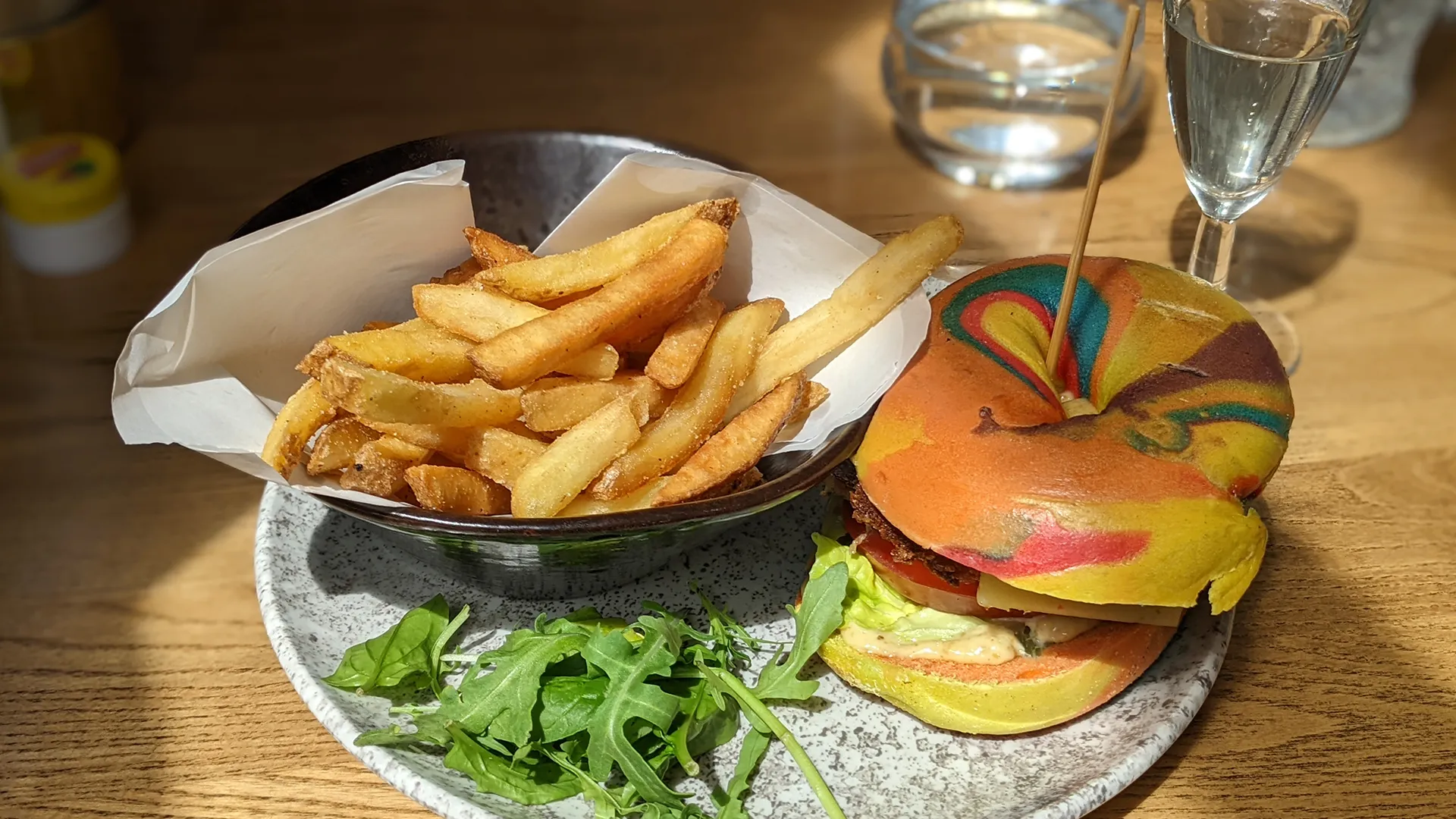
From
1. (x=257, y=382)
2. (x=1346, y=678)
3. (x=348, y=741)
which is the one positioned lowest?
(x=1346, y=678)

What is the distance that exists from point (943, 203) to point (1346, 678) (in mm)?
1226

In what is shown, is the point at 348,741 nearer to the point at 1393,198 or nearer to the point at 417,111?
the point at 417,111

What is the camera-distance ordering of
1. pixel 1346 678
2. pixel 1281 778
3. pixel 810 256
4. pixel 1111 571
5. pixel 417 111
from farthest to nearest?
pixel 417 111 → pixel 810 256 → pixel 1346 678 → pixel 1281 778 → pixel 1111 571

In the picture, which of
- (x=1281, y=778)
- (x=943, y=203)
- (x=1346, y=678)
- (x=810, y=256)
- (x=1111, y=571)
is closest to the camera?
(x=1111, y=571)

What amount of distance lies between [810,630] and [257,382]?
0.75m

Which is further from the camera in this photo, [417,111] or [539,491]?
[417,111]

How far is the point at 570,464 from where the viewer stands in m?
1.34

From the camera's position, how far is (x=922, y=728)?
146 cm

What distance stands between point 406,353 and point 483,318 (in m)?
0.09

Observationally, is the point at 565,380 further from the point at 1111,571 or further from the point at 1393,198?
the point at 1393,198

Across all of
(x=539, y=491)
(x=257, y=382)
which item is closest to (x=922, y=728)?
(x=539, y=491)

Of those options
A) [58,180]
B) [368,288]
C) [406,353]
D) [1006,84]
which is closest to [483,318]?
[406,353]

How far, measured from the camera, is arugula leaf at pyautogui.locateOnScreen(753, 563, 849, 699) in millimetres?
1439

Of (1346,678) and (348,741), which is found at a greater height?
(348,741)
